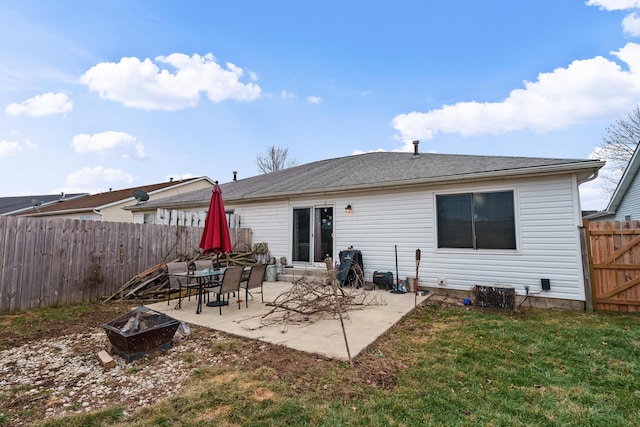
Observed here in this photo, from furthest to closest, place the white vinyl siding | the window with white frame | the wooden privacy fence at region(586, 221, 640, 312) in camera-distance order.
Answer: the white vinyl siding < the window with white frame < the wooden privacy fence at region(586, 221, 640, 312)

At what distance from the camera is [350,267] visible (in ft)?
24.6

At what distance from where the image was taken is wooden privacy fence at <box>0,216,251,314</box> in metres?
5.37

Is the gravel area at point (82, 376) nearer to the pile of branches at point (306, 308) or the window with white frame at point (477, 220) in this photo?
the pile of branches at point (306, 308)

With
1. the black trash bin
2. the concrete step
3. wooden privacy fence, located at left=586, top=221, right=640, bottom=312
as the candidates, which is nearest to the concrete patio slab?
the black trash bin

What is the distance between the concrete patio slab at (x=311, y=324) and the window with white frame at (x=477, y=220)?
161 cm

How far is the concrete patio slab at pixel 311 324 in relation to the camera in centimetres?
372

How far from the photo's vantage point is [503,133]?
13945 mm

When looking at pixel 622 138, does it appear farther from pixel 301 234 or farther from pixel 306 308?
pixel 306 308

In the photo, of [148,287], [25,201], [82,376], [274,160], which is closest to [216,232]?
[148,287]

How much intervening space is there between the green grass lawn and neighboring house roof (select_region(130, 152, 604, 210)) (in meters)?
2.97

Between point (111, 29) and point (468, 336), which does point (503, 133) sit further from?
point (111, 29)

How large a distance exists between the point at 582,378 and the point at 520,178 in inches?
163

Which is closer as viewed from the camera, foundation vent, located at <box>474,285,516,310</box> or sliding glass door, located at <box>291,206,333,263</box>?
foundation vent, located at <box>474,285,516,310</box>

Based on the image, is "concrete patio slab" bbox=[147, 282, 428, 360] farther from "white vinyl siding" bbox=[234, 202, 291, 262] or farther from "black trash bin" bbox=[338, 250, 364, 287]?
"white vinyl siding" bbox=[234, 202, 291, 262]
